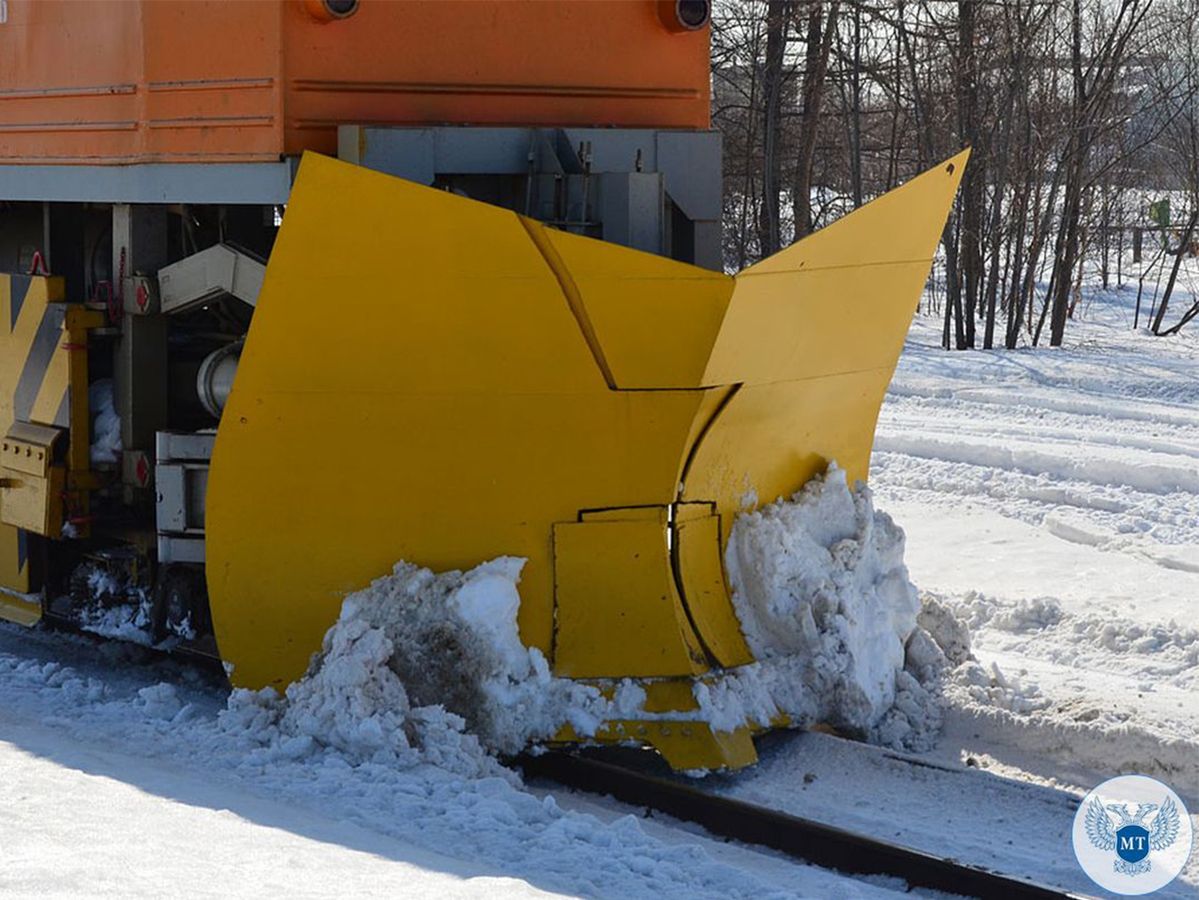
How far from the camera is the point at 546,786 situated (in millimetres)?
5113

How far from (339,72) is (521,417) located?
1351 millimetres

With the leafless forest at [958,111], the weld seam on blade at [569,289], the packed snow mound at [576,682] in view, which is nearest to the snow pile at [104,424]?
the packed snow mound at [576,682]

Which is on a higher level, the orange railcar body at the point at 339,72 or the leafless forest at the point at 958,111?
the leafless forest at the point at 958,111

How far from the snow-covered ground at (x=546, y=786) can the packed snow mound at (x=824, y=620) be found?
0.43ft

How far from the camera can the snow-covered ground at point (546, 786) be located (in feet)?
12.7

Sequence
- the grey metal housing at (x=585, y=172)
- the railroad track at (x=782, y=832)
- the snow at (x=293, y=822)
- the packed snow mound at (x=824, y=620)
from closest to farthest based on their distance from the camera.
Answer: the snow at (x=293, y=822)
the railroad track at (x=782, y=832)
the grey metal housing at (x=585, y=172)
the packed snow mound at (x=824, y=620)

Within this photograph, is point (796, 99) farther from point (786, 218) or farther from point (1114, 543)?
point (1114, 543)

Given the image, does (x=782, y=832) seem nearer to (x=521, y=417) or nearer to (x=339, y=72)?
(x=521, y=417)

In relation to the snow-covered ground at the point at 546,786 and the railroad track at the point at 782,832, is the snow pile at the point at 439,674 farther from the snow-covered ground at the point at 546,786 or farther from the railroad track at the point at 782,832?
the railroad track at the point at 782,832

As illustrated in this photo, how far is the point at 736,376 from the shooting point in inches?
199

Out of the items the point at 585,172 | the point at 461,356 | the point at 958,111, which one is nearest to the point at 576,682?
the point at 461,356

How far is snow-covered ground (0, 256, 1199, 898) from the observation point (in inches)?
153

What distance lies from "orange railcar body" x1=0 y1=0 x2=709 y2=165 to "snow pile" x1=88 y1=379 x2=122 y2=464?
85 cm

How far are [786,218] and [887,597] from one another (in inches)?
659
